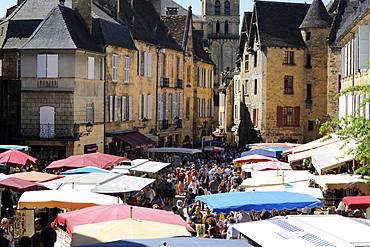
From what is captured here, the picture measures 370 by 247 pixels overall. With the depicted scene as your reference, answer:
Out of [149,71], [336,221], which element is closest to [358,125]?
[336,221]

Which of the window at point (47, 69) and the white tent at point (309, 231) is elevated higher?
the window at point (47, 69)

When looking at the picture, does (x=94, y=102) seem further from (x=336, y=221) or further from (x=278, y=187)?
(x=336, y=221)

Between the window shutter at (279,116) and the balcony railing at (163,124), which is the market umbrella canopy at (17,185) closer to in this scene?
the balcony railing at (163,124)

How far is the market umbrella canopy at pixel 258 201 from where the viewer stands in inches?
549

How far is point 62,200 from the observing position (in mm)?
13953

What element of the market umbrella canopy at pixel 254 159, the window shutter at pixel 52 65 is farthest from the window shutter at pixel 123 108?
the market umbrella canopy at pixel 254 159

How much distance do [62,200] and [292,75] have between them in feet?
116

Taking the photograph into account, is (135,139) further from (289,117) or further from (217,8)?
(217,8)

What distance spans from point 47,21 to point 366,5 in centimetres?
1708

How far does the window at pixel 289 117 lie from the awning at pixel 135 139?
11.4m

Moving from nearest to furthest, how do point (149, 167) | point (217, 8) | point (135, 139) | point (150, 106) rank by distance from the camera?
point (149, 167), point (135, 139), point (150, 106), point (217, 8)

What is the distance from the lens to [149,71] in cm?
4438

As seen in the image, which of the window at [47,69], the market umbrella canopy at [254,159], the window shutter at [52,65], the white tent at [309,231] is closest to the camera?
the white tent at [309,231]

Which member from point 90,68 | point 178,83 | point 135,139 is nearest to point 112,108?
point 135,139
